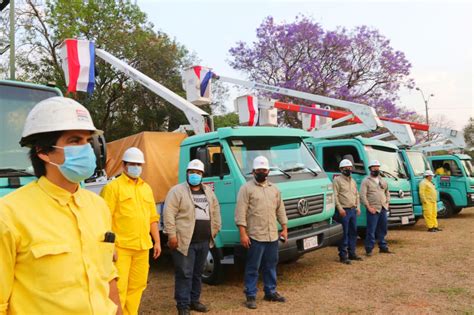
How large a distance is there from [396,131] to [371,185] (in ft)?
10.5

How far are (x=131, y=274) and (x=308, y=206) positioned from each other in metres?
2.93

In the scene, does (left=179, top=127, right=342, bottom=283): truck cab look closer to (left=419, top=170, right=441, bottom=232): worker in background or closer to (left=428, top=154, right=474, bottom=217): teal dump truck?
(left=419, top=170, right=441, bottom=232): worker in background

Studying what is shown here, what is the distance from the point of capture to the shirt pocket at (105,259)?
182 centimetres

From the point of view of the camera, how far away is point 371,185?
26.3 feet

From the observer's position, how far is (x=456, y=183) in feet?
43.9

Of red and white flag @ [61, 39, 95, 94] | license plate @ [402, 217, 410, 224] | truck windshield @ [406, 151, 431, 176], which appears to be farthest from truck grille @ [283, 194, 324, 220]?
truck windshield @ [406, 151, 431, 176]

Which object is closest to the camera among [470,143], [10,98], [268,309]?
[10,98]

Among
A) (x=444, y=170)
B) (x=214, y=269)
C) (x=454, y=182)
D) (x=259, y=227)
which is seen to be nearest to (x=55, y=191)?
(x=259, y=227)

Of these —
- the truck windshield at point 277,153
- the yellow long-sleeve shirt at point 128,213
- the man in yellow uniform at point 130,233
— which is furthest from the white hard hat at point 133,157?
the truck windshield at point 277,153

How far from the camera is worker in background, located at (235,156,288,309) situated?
507 cm

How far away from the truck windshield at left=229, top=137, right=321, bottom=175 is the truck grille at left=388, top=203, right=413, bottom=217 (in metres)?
3.18

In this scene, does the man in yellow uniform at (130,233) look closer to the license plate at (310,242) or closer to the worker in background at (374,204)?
the license plate at (310,242)

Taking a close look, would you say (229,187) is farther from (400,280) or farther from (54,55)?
(54,55)

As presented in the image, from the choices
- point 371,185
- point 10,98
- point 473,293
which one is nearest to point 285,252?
point 473,293
